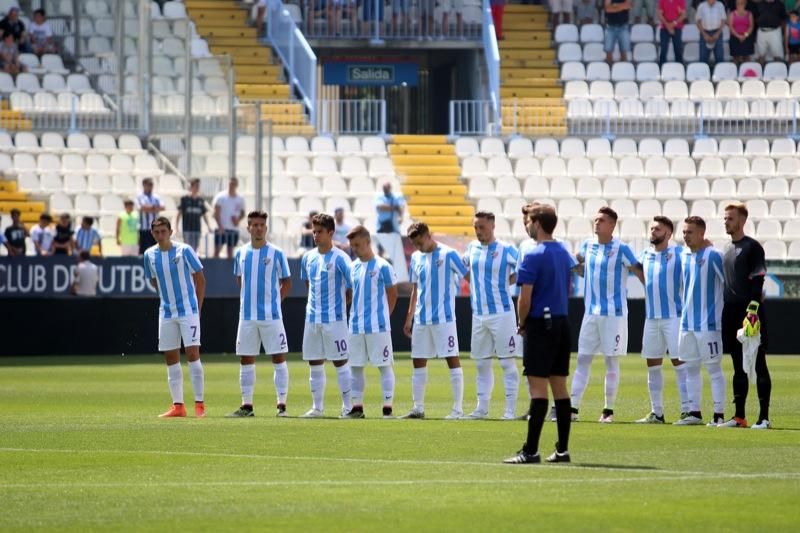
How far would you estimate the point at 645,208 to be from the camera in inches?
1410

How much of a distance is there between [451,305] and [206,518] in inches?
315

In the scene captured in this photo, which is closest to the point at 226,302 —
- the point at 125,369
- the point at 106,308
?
the point at 106,308

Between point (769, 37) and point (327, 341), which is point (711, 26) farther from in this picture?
point (327, 341)

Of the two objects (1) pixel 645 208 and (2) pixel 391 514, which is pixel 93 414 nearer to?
(2) pixel 391 514

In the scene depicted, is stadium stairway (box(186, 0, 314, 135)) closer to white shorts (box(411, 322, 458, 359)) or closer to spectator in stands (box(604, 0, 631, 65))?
spectator in stands (box(604, 0, 631, 65))

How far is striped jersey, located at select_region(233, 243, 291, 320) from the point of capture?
56.0 ft

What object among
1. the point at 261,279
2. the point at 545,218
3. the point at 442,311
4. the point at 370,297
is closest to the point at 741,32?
the point at 442,311

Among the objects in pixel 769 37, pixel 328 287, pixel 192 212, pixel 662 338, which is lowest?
pixel 662 338

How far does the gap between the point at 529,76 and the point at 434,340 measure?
2323 centimetres

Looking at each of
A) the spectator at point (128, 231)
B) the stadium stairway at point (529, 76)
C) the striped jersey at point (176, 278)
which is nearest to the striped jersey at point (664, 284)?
the striped jersey at point (176, 278)

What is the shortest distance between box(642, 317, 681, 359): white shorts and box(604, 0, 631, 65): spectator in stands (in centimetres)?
2384

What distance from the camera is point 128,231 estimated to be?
1160 inches

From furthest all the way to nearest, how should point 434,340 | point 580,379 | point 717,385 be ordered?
1. point 434,340
2. point 580,379
3. point 717,385

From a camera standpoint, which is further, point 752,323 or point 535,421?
point 752,323
